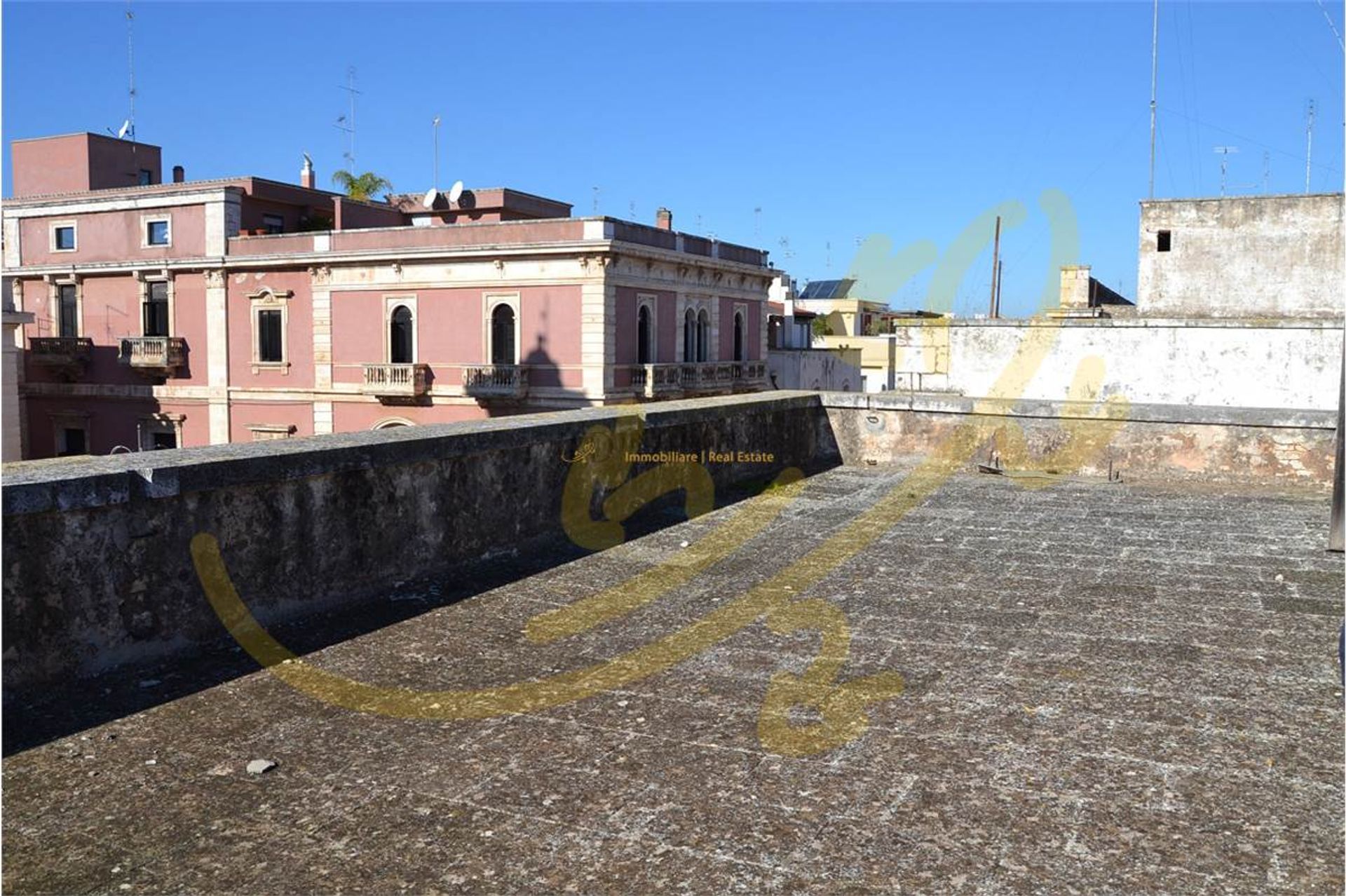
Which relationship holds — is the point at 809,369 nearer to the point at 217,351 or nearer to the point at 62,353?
the point at 217,351

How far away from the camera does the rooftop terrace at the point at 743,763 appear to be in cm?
283

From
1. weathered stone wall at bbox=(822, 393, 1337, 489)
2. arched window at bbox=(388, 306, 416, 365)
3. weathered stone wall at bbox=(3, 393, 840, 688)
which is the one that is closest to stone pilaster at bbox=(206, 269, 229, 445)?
arched window at bbox=(388, 306, 416, 365)

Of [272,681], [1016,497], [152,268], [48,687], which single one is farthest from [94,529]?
[152,268]

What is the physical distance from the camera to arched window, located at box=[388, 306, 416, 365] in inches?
1166

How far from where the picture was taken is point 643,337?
29875mm

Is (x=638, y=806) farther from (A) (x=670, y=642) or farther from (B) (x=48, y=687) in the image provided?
(B) (x=48, y=687)

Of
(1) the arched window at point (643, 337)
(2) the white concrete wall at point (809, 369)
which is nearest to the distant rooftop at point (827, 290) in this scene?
(2) the white concrete wall at point (809, 369)

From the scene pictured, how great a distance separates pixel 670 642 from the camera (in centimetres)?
493

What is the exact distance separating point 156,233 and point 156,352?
3708 mm

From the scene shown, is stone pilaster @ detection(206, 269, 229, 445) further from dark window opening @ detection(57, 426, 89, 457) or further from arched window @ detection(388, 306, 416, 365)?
arched window @ detection(388, 306, 416, 365)

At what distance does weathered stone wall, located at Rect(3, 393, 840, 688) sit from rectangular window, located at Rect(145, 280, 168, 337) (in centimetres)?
2980

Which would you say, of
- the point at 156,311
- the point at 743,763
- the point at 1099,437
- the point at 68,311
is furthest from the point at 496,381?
the point at 743,763

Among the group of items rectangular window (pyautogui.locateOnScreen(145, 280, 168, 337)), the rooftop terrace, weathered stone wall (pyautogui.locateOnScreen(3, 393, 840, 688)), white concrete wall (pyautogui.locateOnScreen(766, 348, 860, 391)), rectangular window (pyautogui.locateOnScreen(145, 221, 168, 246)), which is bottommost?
the rooftop terrace

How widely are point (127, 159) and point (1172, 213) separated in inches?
1291
